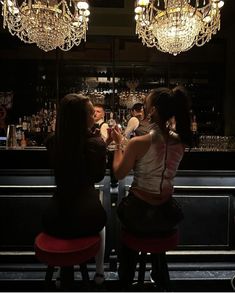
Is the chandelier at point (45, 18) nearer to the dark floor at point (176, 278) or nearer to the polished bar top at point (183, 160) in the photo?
the polished bar top at point (183, 160)

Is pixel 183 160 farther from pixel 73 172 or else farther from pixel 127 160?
pixel 73 172

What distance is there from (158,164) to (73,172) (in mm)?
498

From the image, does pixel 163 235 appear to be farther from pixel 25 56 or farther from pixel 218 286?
pixel 25 56

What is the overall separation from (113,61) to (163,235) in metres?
5.42

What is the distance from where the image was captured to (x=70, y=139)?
1866 mm

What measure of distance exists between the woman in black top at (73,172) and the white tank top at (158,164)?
0.26m

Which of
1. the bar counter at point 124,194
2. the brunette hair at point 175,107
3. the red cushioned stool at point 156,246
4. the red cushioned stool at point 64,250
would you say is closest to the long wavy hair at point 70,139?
the red cushioned stool at point 64,250

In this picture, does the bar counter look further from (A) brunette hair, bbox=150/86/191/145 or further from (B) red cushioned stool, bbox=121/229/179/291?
(A) brunette hair, bbox=150/86/191/145

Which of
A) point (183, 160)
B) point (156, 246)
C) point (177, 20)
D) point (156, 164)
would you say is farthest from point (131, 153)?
point (177, 20)

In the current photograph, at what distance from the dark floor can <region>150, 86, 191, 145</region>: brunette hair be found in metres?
1.34

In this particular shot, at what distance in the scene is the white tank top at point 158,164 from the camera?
1.95 meters

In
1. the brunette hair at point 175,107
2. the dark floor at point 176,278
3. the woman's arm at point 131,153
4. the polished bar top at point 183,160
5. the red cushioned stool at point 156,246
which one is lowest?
the dark floor at point 176,278

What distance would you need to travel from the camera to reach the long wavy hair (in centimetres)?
187

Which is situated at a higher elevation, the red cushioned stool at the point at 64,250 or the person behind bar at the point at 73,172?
the person behind bar at the point at 73,172
